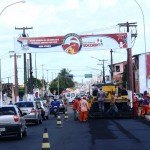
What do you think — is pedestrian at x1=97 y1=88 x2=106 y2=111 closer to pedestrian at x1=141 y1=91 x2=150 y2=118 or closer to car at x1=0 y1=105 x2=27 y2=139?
pedestrian at x1=141 y1=91 x2=150 y2=118

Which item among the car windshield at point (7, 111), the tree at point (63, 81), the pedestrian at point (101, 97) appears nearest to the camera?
the car windshield at point (7, 111)

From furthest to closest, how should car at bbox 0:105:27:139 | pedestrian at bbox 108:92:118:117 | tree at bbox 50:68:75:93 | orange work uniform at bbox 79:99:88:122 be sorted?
1. tree at bbox 50:68:75:93
2. pedestrian at bbox 108:92:118:117
3. orange work uniform at bbox 79:99:88:122
4. car at bbox 0:105:27:139

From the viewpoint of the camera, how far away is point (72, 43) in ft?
162

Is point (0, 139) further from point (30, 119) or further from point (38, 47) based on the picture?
point (38, 47)

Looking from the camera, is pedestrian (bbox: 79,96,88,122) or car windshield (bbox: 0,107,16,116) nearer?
car windshield (bbox: 0,107,16,116)

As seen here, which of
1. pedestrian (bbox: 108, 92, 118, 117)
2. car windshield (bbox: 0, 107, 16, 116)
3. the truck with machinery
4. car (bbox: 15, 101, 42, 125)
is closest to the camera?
car windshield (bbox: 0, 107, 16, 116)

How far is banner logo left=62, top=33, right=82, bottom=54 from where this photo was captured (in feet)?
161

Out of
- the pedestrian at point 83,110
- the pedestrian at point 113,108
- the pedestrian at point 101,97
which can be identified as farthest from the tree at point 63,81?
the pedestrian at point 83,110

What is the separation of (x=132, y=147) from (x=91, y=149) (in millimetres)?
1421

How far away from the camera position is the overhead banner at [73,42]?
49.2 m

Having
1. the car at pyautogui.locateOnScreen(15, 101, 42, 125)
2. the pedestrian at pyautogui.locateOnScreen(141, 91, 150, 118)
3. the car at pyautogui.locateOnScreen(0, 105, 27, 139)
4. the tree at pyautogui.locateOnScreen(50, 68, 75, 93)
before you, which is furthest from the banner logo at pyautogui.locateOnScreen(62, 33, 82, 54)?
the tree at pyautogui.locateOnScreen(50, 68, 75, 93)

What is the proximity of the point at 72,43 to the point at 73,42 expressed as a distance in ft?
0.40

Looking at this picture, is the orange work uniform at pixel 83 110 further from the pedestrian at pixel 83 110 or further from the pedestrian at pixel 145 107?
the pedestrian at pixel 145 107

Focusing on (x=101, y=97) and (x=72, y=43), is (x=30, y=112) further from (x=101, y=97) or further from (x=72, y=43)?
(x=72, y=43)
